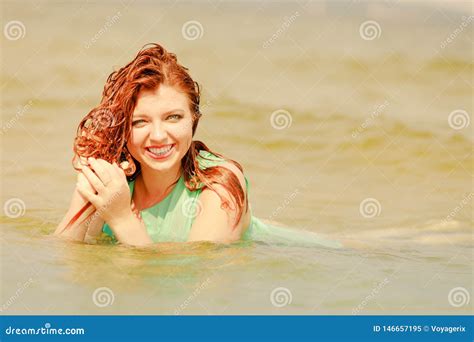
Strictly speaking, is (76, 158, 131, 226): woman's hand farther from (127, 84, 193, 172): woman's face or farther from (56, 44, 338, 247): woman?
(127, 84, 193, 172): woman's face

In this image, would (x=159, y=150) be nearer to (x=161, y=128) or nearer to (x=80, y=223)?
(x=161, y=128)

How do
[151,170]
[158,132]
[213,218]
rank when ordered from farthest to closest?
[151,170] → [213,218] → [158,132]

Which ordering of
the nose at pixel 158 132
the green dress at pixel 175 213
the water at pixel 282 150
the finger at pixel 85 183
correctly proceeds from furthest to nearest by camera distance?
the green dress at pixel 175 213 < the finger at pixel 85 183 < the nose at pixel 158 132 < the water at pixel 282 150

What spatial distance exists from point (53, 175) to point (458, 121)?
6552 mm

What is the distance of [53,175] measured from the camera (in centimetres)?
948

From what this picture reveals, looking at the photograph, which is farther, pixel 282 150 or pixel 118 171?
pixel 282 150

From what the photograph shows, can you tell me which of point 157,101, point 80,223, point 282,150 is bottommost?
point 80,223

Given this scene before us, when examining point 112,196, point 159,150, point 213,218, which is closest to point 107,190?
point 112,196

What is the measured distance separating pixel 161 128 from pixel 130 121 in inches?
8.0

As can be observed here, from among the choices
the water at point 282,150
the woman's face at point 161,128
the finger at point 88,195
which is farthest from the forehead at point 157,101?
the water at point 282,150

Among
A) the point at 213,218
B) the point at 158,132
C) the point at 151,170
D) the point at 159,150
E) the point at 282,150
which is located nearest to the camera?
the point at 158,132

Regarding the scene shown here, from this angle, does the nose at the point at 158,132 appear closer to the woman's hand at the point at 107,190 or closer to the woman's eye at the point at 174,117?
the woman's eye at the point at 174,117

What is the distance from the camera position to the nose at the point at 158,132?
5.30m

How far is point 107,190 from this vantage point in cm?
534
